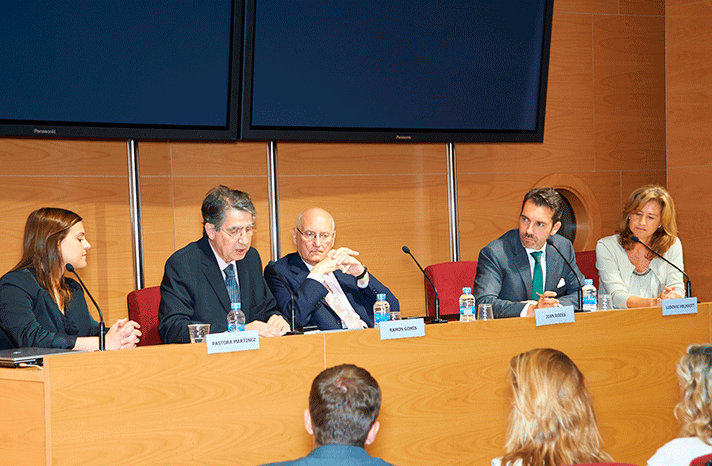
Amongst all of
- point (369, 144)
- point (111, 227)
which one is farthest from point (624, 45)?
point (111, 227)

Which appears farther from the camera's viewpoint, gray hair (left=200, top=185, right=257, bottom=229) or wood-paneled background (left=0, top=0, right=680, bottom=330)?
wood-paneled background (left=0, top=0, right=680, bottom=330)

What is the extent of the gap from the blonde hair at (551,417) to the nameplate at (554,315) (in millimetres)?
1224

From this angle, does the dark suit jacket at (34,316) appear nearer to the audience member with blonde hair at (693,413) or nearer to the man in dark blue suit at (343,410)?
the man in dark blue suit at (343,410)

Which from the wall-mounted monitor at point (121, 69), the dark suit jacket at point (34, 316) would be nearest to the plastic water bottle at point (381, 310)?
the dark suit jacket at point (34, 316)

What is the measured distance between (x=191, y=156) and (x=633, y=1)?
137 inches

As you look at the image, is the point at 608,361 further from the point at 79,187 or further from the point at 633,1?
the point at 633,1

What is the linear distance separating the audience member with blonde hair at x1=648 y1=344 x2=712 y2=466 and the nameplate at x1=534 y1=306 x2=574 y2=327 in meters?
0.96

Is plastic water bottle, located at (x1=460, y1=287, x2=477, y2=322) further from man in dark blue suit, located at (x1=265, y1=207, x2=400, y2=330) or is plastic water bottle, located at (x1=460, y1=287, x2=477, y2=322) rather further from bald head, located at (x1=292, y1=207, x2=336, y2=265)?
bald head, located at (x1=292, y1=207, x2=336, y2=265)

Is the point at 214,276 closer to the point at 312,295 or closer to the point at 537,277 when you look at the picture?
the point at 312,295

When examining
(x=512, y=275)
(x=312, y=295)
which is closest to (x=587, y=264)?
(x=512, y=275)

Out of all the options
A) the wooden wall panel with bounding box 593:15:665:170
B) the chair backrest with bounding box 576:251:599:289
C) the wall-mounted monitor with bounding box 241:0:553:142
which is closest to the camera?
the wall-mounted monitor with bounding box 241:0:553:142

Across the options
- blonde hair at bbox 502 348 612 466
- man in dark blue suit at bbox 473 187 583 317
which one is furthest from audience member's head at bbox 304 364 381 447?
man in dark blue suit at bbox 473 187 583 317

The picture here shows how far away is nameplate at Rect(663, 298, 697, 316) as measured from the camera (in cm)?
311

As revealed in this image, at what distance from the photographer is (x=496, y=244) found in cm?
365
